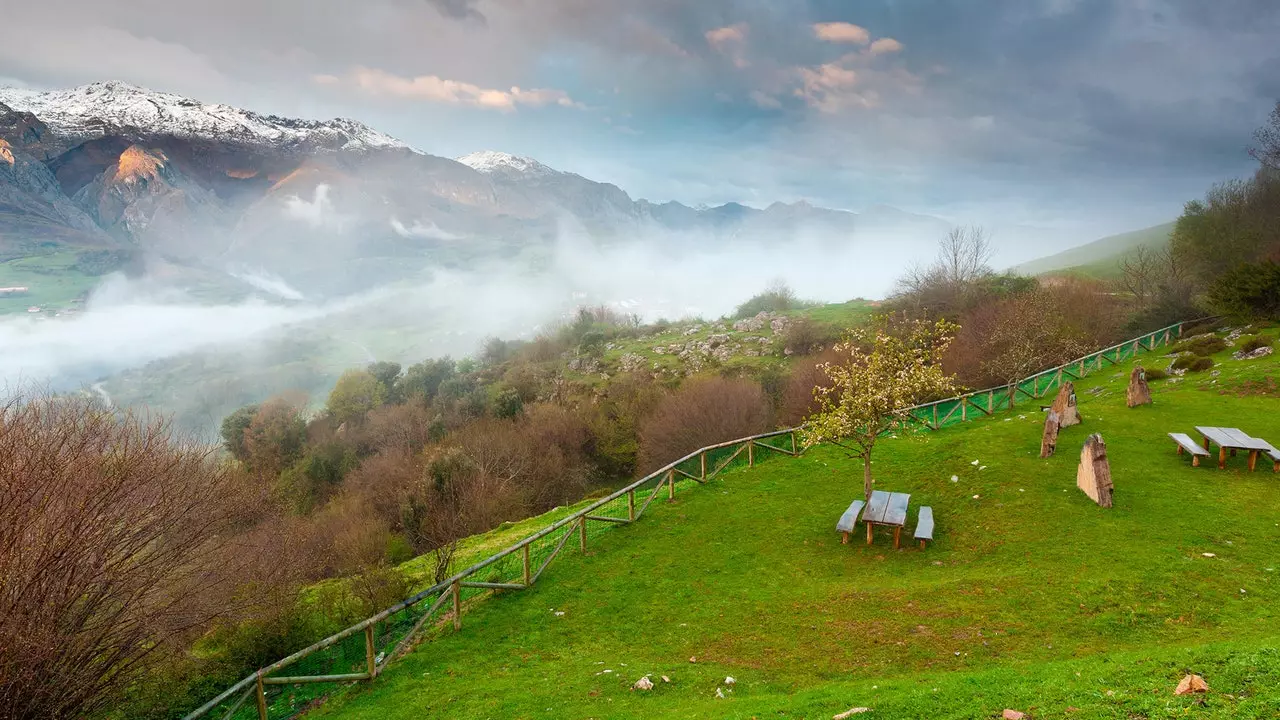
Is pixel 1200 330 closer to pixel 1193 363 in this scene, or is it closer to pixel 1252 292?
pixel 1252 292

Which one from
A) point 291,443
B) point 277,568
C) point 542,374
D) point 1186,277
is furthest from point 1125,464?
point 291,443

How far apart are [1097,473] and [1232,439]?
19.0 ft

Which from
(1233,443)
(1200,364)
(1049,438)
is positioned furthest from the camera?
(1200,364)

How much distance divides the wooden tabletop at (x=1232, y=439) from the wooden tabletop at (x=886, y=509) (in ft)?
32.0

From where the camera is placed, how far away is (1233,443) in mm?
16531

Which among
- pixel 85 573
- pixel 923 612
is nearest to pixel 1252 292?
pixel 923 612

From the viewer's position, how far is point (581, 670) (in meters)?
11.0

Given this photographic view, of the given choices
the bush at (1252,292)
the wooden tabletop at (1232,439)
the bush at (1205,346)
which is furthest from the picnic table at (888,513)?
the bush at (1252,292)

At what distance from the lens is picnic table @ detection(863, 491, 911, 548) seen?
14.8 m

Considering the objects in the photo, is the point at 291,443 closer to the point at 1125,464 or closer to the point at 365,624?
the point at 365,624

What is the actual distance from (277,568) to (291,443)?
5001 cm

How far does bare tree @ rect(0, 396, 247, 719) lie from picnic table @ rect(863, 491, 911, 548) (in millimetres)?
16348

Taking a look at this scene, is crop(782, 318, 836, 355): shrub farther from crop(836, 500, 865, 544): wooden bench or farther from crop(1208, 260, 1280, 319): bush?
crop(836, 500, 865, 544): wooden bench

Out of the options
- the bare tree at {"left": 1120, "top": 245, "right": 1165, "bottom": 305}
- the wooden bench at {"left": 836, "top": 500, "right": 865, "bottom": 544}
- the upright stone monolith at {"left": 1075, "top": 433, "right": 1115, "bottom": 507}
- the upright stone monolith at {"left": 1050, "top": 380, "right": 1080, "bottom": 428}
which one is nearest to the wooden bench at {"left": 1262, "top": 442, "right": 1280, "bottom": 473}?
the upright stone monolith at {"left": 1075, "top": 433, "right": 1115, "bottom": 507}
